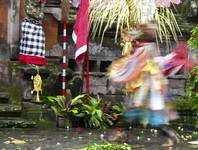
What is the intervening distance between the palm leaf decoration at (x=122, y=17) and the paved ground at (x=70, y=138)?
216 centimetres

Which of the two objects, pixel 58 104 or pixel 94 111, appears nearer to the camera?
pixel 94 111

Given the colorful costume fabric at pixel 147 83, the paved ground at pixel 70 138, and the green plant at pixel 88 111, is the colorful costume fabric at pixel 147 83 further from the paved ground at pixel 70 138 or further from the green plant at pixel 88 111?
the green plant at pixel 88 111

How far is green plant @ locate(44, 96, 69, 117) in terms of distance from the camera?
496 inches

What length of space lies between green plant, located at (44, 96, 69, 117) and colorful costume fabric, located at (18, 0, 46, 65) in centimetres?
86

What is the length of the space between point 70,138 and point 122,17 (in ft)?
9.56

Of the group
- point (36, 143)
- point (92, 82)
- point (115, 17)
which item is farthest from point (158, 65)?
point (92, 82)

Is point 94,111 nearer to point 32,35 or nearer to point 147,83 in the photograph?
point 32,35

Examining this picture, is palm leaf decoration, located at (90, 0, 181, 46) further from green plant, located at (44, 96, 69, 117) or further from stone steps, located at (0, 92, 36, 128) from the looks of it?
stone steps, located at (0, 92, 36, 128)

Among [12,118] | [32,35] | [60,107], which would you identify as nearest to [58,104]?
[60,107]

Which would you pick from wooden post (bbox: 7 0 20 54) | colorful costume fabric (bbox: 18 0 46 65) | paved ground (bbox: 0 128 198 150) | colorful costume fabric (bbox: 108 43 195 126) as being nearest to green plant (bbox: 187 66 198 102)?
paved ground (bbox: 0 128 198 150)

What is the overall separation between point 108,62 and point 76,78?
1.02m

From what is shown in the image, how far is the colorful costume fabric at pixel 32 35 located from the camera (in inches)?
513

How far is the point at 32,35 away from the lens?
515 inches

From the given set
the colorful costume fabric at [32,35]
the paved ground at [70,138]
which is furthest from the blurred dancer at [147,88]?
the colorful costume fabric at [32,35]
